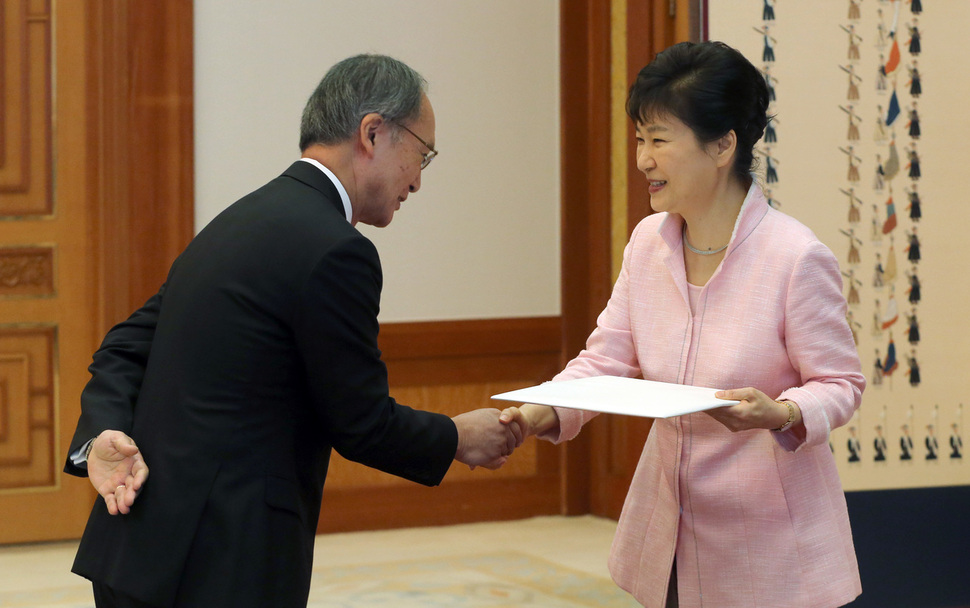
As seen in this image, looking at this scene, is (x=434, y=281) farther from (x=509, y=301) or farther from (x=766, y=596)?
(x=766, y=596)

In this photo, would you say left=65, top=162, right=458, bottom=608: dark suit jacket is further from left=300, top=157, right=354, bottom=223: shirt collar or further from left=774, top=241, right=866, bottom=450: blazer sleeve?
left=774, top=241, right=866, bottom=450: blazer sleeve

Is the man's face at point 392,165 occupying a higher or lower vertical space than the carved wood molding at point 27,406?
higher

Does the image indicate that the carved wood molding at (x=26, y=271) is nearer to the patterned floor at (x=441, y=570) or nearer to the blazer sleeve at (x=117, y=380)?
the patterned floor at (x=441, y=570)

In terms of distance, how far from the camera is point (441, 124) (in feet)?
15.3

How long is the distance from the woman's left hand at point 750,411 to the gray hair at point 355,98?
2.55 ft

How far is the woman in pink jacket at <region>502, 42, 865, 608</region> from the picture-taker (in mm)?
1778

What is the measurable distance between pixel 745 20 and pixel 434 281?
78.4 inches

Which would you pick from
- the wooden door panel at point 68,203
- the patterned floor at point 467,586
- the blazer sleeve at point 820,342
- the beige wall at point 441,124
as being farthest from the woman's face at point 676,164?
the wooden door panel at point 68,203

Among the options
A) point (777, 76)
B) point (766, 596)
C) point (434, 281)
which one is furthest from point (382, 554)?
point (766, 596)

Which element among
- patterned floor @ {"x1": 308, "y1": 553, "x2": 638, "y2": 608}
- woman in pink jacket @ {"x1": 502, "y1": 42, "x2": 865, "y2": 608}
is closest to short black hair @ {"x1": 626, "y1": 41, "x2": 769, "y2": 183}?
woman in pink jacket @ {"x1": 502, "y1": 42, "x2": 865, "y2": 608}

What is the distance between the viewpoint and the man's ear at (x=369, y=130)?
1927mm

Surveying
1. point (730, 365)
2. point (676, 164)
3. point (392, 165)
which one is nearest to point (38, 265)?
point (392, 165)

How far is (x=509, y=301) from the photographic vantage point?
4.80 meters

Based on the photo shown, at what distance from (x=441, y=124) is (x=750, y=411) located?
318 cm
